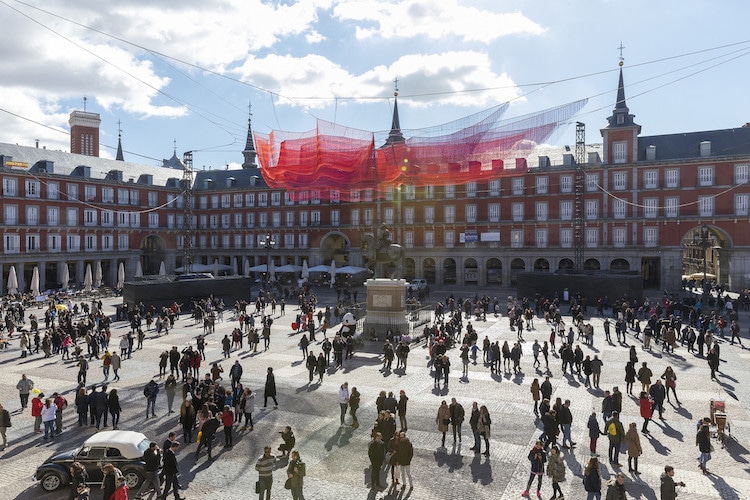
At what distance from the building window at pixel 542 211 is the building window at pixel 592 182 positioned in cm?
453

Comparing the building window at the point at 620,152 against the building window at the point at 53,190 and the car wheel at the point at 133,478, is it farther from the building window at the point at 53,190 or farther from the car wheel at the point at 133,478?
the building window at the point at 53,190

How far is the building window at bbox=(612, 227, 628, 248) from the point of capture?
5006 cm

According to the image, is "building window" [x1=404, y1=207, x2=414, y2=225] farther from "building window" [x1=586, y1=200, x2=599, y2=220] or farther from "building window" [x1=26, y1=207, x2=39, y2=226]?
"building window" [x1=26, y1=207, x2=39, y2=226]

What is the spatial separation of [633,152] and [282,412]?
4773 cm

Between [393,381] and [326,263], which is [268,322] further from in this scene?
[326,263]

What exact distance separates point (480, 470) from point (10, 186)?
58518 mm

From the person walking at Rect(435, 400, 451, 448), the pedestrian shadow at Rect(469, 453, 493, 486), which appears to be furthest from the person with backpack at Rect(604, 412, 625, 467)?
the person walking at Rect(435, 400, 451, 448)

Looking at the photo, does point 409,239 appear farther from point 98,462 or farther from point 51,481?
point 51,481

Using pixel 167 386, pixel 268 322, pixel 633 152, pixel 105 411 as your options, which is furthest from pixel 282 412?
pixel 633 152

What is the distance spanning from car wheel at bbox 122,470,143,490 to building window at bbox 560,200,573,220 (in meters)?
49.5

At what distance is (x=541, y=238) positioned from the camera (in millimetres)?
53562

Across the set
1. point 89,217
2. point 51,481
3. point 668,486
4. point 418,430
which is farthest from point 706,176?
point 89,217

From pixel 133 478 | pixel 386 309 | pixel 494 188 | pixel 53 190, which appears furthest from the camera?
pixel 494 188

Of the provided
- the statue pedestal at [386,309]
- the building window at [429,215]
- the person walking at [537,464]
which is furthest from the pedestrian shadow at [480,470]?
the building window at [429,215]
